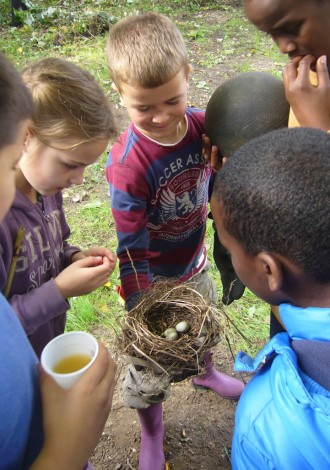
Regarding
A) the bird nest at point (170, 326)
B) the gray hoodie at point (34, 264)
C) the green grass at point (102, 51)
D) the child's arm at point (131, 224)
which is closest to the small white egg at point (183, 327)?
the bird nest at point (170, 326)

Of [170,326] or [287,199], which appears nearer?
[287,199]

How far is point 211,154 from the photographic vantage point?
2.08 meters

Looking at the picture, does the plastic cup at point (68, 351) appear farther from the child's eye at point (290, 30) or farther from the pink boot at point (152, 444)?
the child's eye at point (290, 30)

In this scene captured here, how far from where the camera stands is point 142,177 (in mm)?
2092

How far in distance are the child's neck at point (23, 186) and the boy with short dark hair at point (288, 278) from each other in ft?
2.71

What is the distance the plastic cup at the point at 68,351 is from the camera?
3.90 feet

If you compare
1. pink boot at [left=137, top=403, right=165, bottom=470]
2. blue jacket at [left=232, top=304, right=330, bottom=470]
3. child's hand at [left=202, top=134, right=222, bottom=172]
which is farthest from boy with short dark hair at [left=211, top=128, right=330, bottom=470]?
pink boot at [left=137, top=403, right=165, bottom=470]

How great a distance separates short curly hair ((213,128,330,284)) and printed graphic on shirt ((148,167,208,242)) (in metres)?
0.92

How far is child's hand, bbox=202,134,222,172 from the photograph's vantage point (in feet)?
6.71

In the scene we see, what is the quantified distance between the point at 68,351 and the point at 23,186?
28.4 inches

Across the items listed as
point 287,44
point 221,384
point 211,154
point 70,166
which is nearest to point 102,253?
point 70,166

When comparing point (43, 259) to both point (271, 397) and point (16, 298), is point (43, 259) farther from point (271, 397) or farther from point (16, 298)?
point (271, 397)

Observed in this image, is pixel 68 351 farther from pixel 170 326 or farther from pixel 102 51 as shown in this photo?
pixel 102 51

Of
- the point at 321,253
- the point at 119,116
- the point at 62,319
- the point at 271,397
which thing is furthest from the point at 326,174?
the point at 119,116
